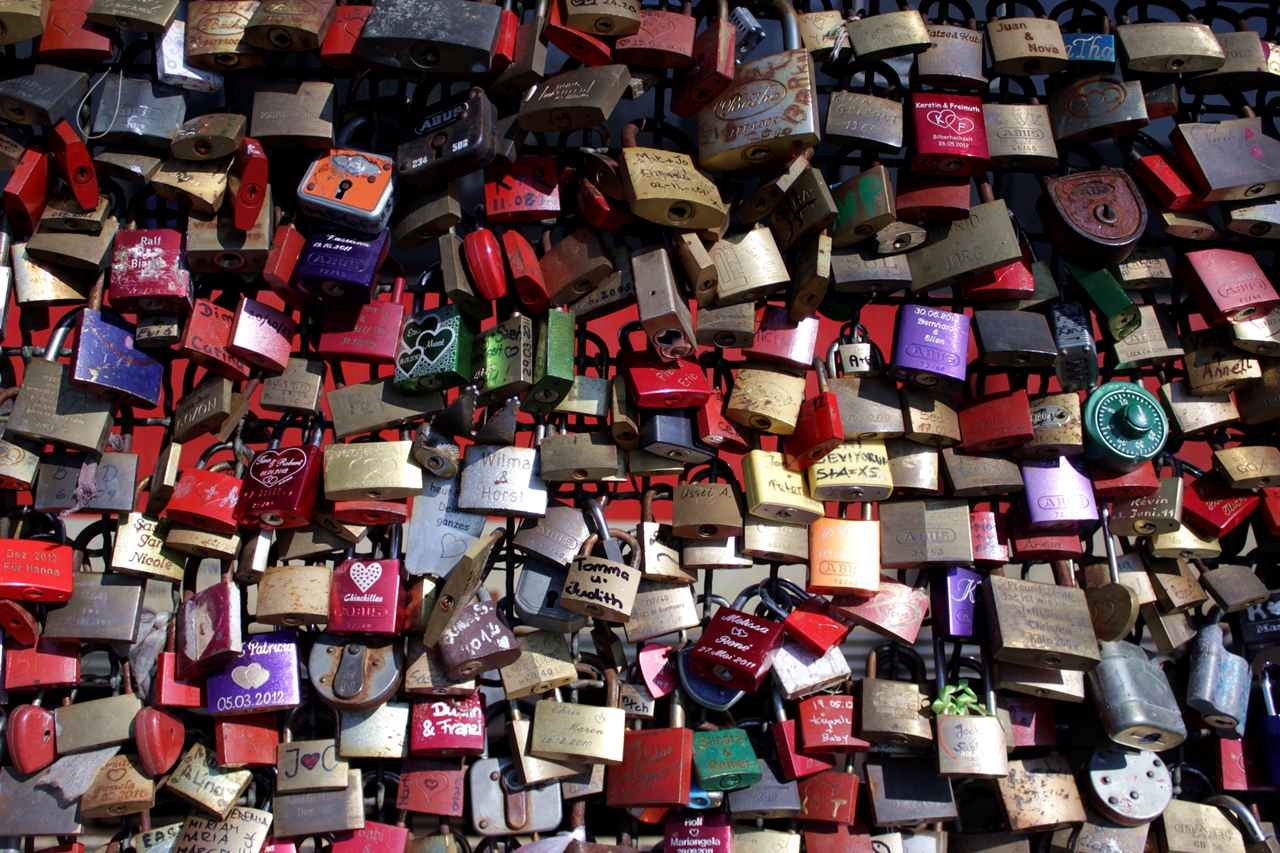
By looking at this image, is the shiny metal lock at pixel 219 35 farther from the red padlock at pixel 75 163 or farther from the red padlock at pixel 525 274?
the red padlock at pixel 525 274

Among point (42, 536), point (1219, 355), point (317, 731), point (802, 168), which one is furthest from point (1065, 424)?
point (42, 536)

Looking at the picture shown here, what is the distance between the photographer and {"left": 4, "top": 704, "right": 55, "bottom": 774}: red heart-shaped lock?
6.56 ft

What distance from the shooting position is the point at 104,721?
2053 mm

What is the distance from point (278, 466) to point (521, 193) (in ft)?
2.55

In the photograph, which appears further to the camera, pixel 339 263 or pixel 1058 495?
pixel 1058 495

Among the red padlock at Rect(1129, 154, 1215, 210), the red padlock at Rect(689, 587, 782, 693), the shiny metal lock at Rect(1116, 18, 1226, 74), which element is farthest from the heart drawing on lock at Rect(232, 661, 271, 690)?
the shiny metal lock at Rect(1116, 18, 1226, 74)

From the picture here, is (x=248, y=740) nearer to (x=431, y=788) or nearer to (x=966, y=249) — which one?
(x=431, y=788)

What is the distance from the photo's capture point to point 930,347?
7.16 feet

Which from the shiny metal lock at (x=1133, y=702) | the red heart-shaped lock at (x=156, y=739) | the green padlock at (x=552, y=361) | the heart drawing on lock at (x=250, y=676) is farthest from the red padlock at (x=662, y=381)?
the red heart-shaped lock at (x=156, y=739)

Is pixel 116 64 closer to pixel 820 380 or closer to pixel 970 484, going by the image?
pixel 820 380

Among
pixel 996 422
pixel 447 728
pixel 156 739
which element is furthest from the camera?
pixel 996 422

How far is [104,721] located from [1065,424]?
2150 millimetres

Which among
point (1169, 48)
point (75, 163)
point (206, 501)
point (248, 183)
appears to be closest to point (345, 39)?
point (248, 183)

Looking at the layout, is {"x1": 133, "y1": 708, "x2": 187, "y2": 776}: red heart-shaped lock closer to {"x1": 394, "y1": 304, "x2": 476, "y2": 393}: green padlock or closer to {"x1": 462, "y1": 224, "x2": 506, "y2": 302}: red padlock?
{"x1": 394, "y1": 304, "x2": 476, "y2": 393}: green padlock
